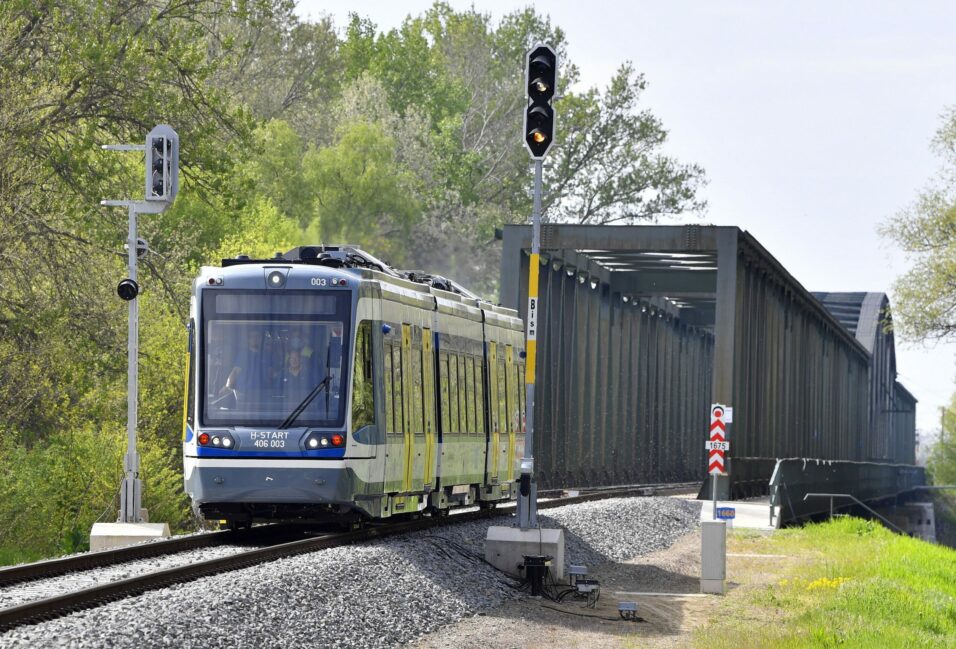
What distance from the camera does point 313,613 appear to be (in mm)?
13578

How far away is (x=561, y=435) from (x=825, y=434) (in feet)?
118

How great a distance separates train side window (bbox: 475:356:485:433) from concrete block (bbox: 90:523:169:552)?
17.8 ft

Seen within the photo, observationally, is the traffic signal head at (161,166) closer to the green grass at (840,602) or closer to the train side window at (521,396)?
the train side window at (521,396)

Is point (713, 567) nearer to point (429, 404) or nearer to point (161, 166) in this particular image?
point (429, 404)

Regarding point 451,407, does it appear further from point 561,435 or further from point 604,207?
point 604,207

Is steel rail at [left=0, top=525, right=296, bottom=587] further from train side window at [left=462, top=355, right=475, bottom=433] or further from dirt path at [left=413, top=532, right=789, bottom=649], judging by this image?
train side window at [left=462, top=355, right=475, bottom=433]

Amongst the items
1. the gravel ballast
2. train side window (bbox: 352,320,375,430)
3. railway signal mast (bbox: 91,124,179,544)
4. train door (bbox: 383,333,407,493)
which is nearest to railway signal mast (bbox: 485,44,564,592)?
the gravel ballast

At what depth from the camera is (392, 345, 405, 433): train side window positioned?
19.6 m

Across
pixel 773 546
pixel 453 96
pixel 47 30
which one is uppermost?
pixel 453 96

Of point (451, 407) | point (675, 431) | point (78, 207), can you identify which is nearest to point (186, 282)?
point (78, 207)

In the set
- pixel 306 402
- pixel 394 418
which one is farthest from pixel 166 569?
pixel 394 418

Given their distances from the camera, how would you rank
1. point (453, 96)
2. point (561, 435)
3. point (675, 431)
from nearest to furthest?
point (561, 435) < point (675, 431) < point (453, 96)

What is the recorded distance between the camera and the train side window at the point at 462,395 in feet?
75.2

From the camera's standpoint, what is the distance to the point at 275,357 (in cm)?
1833
